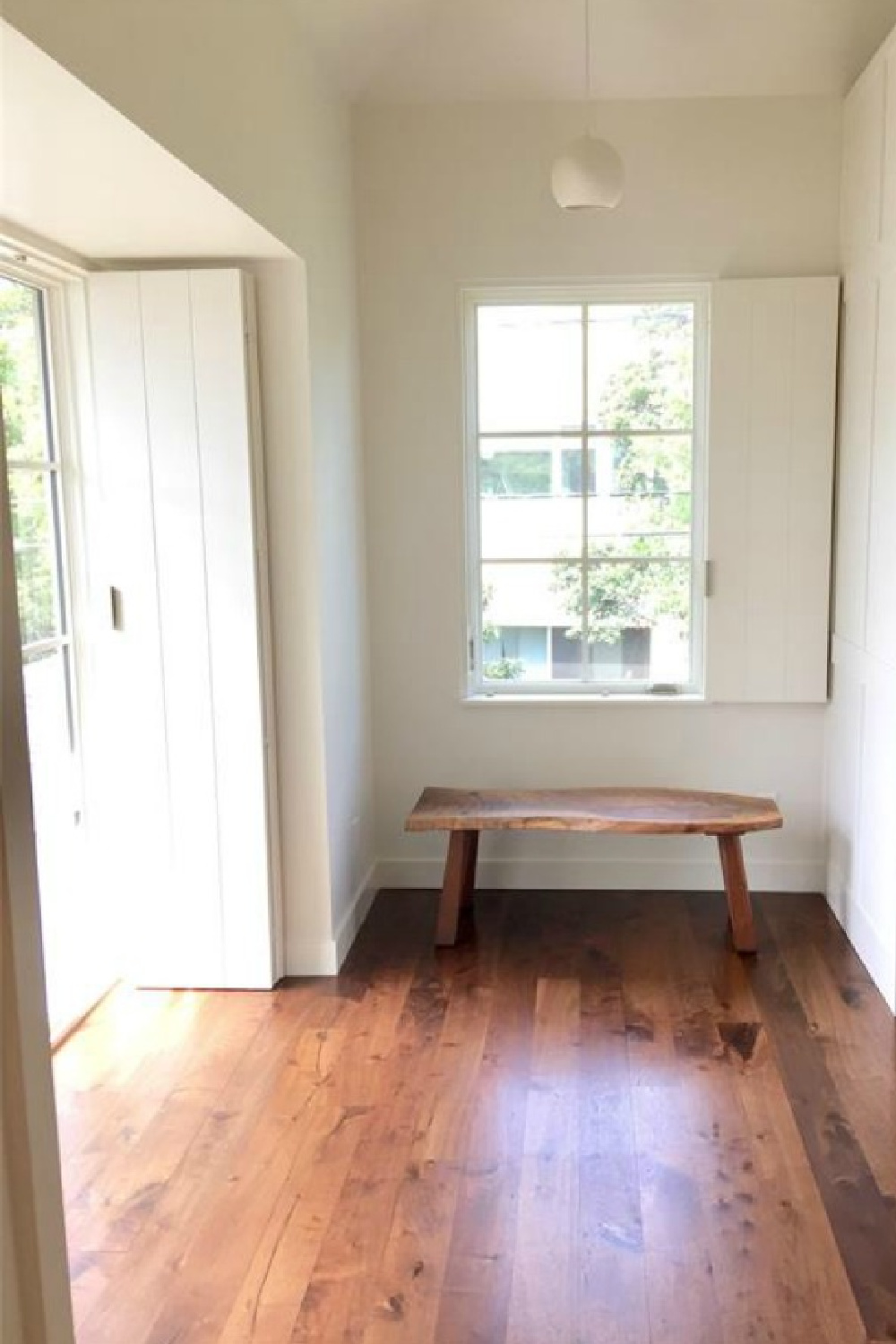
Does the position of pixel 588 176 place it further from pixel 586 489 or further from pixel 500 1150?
pixel 500 1150

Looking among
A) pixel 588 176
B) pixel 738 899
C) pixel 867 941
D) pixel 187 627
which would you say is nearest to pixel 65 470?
pixel 187 627

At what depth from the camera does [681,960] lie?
355 cm

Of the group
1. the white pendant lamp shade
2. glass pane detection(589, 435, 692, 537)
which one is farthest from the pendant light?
glass pane detection(589, 435, 692, 537)

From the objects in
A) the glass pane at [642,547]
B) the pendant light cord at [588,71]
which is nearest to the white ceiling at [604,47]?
the pendant light cord at [588,71]

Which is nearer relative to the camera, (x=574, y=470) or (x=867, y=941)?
(x=867, y=941)

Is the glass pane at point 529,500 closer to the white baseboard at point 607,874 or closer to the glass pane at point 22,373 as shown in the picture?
the white baseboard at point 607,874

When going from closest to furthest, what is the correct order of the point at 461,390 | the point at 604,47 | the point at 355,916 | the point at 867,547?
1. the point at 867,547
2. the point at 604,47
3. the point at 355,916
4. the point at 461,390

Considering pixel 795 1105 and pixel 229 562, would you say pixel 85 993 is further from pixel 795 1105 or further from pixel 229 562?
pixel 795 1105

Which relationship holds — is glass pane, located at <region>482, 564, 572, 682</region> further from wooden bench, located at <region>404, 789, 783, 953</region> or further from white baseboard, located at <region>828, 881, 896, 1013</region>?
white baseboard, located at <region>828, 881, 896, 1013</region>

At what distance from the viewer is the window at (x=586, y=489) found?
3.96 meters

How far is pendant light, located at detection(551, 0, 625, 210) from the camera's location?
3221 millimetres

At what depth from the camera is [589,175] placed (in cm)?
322

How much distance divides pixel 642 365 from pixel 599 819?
63.2 inches

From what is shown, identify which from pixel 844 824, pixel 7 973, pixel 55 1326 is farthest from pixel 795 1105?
pixel 7 973
